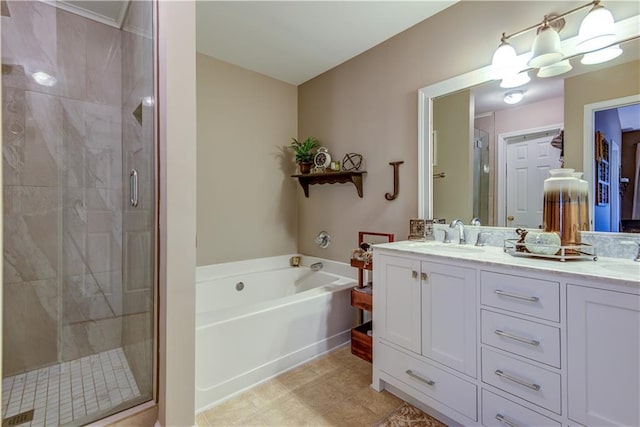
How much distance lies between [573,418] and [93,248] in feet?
8.22

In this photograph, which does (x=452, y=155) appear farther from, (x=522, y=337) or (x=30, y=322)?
(x=30, y=322)

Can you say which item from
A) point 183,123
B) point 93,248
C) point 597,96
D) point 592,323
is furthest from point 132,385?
point 597,96

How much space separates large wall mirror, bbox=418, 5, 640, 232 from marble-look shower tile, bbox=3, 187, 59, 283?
232 cm

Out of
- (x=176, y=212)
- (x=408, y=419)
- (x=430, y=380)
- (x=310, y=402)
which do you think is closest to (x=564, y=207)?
(x=430, y=380)

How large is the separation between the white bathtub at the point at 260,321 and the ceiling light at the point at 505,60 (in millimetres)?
1710

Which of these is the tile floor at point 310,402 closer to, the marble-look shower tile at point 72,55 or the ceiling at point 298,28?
the marble-look shower tile at point 72,55

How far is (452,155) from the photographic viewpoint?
1.99 m

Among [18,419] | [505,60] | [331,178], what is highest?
[505,60]

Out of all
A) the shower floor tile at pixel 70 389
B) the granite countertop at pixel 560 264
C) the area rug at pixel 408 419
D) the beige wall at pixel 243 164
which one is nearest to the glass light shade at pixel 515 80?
the granite countertop at pixel 560 264

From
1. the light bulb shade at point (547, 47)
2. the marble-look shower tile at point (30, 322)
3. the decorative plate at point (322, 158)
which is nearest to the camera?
the light bulb shade at point (547, 47)

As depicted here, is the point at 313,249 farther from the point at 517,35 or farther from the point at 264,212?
the point at 517,35

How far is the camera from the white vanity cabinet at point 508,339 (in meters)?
0.97

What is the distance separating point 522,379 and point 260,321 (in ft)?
4.31

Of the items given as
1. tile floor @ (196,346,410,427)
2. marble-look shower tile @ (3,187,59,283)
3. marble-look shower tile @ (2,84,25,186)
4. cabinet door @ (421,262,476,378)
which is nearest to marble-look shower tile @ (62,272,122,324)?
marble-look shower tile @ (3,187,59,283)
